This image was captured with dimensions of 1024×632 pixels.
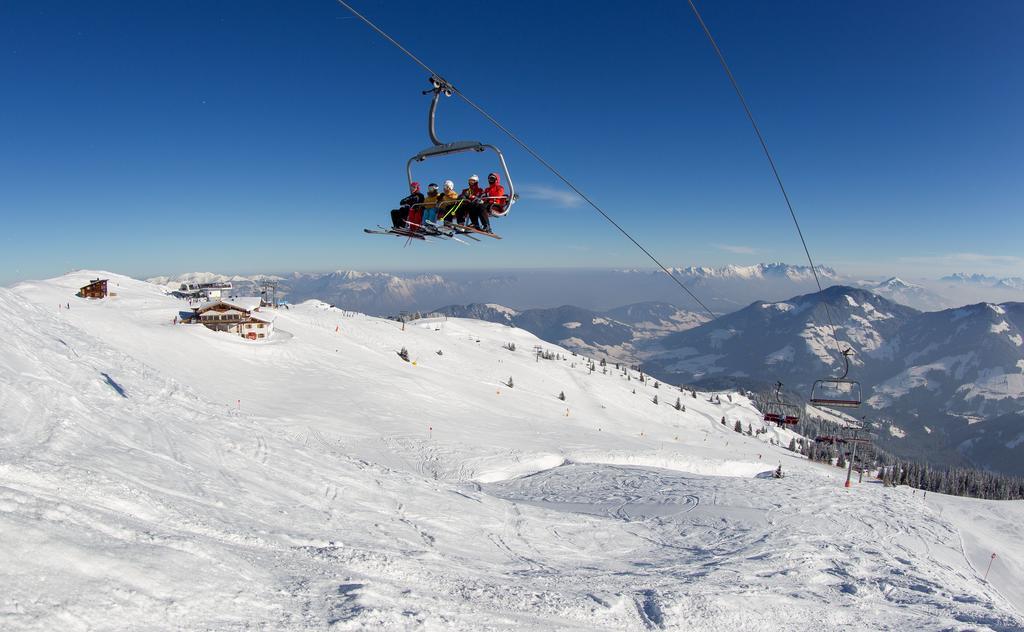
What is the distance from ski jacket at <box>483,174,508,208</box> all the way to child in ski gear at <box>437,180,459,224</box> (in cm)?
91

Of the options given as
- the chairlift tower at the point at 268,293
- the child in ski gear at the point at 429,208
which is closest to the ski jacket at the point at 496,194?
the child in ski gear at the point at 429,208

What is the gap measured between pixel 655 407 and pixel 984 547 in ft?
234

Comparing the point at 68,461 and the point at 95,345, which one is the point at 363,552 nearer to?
the point at 68,461

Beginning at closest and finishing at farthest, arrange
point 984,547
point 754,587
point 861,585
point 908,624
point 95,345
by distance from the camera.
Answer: point 908,624
point 754,587
point 861,585
point 95,345
point 984,547

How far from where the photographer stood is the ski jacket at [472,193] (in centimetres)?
1312

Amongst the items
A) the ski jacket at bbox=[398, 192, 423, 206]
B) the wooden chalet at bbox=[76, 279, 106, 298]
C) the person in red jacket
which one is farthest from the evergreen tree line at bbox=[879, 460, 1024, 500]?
the wooden chalet at bbox=[76, 279, 106, 298]

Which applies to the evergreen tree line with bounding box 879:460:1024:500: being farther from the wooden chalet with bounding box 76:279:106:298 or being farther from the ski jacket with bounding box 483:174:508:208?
the wooden chalet with bounding box 76:279:106:298

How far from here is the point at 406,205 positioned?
45.7 feet

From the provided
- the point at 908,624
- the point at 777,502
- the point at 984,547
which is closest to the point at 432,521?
the point at 908,624

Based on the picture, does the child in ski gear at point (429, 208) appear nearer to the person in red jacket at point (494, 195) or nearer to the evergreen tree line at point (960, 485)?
the person in red jacket at point (494, 195)

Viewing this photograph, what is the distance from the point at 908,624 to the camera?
12148mm

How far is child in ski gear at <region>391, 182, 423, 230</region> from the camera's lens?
13852 millimetres

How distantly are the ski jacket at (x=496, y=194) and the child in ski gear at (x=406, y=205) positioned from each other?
2120 mm

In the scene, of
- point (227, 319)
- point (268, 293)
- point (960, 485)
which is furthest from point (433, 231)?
point (960, 485)
